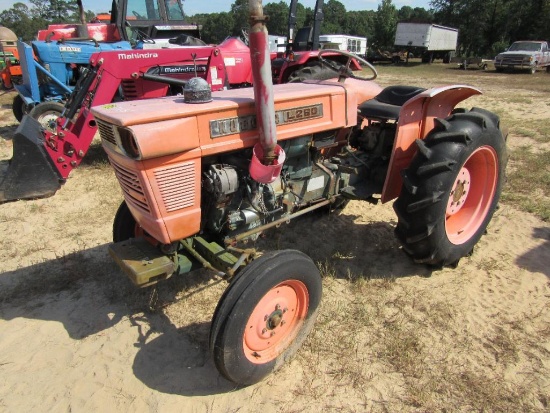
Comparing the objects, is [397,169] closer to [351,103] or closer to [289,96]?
[351,103]

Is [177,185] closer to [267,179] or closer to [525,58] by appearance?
[267,179]

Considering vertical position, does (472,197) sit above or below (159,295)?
above

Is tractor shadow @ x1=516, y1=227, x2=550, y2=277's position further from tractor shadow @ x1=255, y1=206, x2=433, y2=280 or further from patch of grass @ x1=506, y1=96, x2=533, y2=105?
patch of grass @ x1=506, y1=96, x2=533, y2=105

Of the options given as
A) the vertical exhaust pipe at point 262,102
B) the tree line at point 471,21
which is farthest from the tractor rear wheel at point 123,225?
the tree line at point 471,21

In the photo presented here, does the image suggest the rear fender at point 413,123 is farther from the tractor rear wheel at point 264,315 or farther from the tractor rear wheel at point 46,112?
the tractor rear wheel at point 46,112

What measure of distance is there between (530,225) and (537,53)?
1941 centimetres

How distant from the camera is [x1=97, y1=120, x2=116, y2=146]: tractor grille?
2051 millimetres

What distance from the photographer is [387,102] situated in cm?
320

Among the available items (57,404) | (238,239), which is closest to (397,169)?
(238,239)

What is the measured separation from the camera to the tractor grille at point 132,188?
2.10m

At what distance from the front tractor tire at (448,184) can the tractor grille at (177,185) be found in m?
1.36

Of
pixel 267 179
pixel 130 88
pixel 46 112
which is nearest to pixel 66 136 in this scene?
pixel 130 88

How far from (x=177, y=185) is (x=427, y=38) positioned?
1085 inches

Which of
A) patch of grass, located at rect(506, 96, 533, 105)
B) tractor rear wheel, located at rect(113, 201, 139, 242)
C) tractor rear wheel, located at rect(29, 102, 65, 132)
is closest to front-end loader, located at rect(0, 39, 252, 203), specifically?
tractor rear wheel, located at rect(29, 102, 65, 132)
